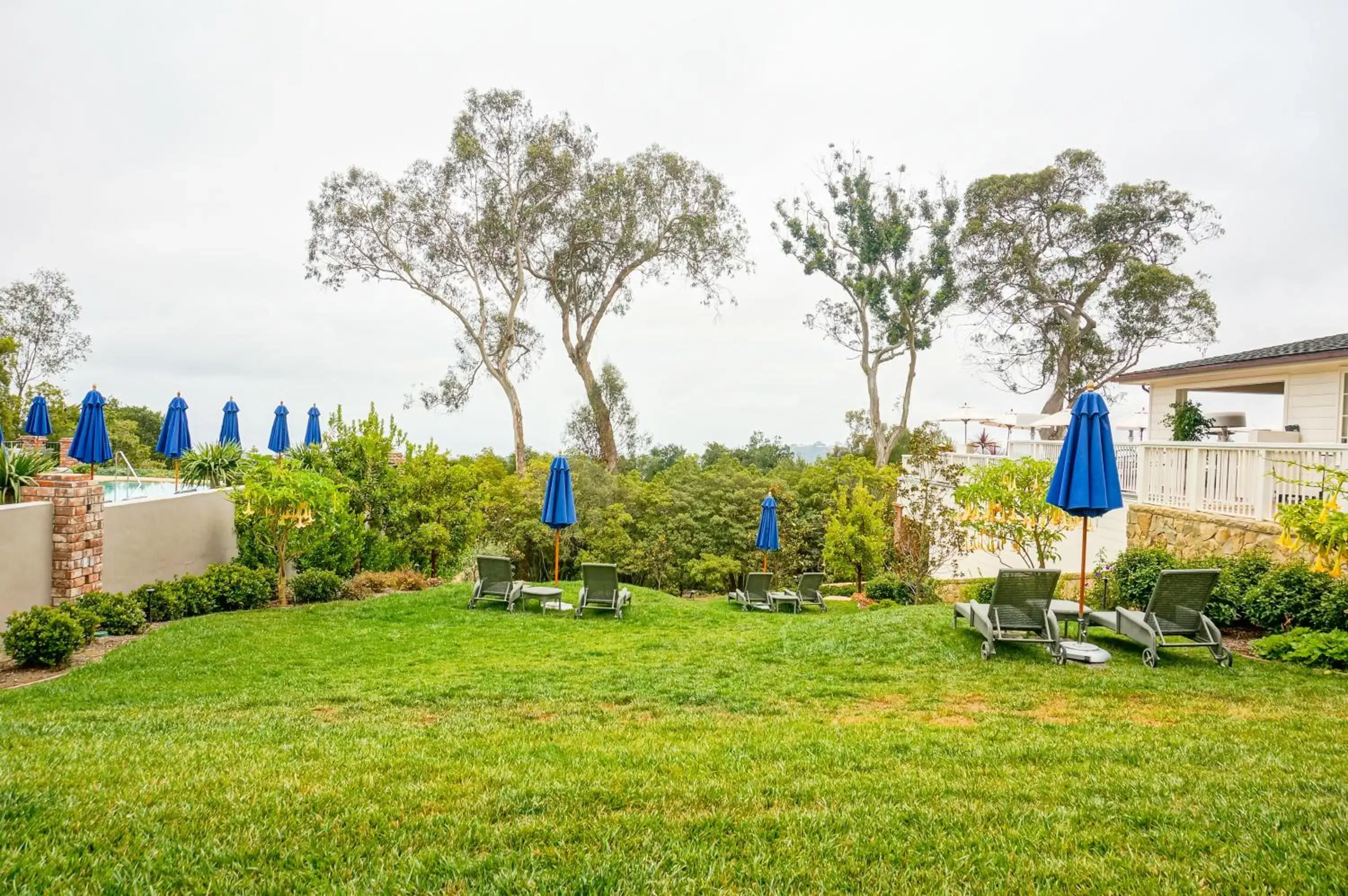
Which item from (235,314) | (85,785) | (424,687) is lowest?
(424,687)

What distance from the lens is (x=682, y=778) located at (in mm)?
3602

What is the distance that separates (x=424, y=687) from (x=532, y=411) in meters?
19.7

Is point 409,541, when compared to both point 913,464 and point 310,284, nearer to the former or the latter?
point 913,464

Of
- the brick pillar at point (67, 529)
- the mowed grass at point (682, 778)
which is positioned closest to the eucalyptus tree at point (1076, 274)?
the mowed grass at point (682, 778)

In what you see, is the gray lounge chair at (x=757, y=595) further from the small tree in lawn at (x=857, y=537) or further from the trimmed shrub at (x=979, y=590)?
the trimmed shrub at (x=979, y=590)

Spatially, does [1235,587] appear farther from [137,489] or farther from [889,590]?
[137,489]

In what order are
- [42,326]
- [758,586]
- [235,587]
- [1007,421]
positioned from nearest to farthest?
1. [235,587]
2. [758,586]
3. [1007,421]
4. [42,326]

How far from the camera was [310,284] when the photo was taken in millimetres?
24188

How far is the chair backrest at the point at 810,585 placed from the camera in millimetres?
14266

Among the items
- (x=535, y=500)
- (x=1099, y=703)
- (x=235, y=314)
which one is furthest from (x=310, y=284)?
(x=1099, y=703)

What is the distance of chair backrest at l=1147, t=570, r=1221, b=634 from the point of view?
23.1 ft

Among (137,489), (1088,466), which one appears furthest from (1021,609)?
(137,489)

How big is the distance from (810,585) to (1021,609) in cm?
678

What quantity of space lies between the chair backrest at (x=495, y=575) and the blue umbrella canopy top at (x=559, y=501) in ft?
3.19
